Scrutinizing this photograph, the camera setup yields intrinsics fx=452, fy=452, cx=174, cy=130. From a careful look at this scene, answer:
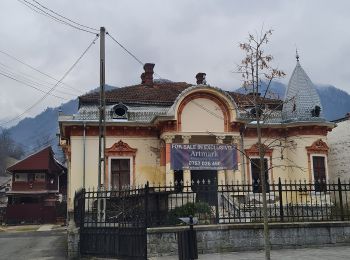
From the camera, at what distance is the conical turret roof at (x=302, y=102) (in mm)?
27312

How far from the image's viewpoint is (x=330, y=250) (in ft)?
43.9

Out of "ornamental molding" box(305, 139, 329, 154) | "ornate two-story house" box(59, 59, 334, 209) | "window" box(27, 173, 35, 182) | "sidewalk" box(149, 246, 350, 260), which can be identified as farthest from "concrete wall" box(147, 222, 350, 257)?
"window" box(27, 173, 35, 182)

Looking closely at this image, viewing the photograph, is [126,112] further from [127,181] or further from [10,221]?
[10,221]

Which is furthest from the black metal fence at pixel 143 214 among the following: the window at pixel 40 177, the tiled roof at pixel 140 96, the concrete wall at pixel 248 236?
the window at pixel 40 177

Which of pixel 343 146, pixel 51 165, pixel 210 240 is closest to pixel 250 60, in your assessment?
pixel 210 240

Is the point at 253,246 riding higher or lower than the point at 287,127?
lower

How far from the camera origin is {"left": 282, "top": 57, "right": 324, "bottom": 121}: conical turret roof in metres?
27.3

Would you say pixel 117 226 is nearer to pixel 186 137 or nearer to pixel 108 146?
pixel 186 137

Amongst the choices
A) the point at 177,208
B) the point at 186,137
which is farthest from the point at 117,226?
the point at 186,137

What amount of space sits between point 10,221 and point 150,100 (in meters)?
24.0

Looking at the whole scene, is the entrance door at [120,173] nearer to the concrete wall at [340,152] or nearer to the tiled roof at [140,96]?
the tiled roof at [140,96]

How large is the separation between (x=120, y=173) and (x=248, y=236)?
43.2ft

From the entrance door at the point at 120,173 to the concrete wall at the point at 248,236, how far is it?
12.7 metres

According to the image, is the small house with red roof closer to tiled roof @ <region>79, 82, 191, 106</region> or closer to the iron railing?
tiled roof @ <region>79, 82, 191, 106</region>
